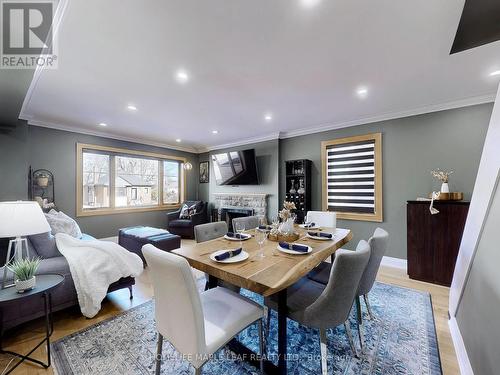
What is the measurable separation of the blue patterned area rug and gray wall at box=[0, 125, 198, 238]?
3376mm

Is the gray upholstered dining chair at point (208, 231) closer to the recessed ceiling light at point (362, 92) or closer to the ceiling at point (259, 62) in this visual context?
the ceiling at point (259, 62)

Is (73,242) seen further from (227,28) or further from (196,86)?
(227,28)

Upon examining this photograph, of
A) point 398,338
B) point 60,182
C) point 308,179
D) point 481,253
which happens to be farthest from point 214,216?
point 481,253

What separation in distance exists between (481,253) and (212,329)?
6.11ft

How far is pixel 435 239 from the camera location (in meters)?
2.97

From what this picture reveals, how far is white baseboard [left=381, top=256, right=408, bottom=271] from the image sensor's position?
3525 mm

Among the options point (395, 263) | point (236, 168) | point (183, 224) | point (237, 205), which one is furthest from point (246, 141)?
point (395, 263)

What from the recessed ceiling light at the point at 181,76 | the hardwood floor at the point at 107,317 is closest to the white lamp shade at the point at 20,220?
the hardwood floor at the point at 107,317

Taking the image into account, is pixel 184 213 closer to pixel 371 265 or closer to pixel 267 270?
pixel 267 270

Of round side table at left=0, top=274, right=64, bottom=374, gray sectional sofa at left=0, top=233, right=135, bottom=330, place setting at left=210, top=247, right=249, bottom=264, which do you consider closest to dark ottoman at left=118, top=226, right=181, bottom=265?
gray sectional sofa at left=0, top=233, right=135, bottom=330

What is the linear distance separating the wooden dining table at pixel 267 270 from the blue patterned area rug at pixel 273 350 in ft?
0.86

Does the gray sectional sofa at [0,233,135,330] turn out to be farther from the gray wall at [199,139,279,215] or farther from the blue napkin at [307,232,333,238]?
the gray wall at [199,139,279,215]

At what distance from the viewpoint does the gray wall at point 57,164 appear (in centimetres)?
365

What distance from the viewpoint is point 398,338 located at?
1890mm
